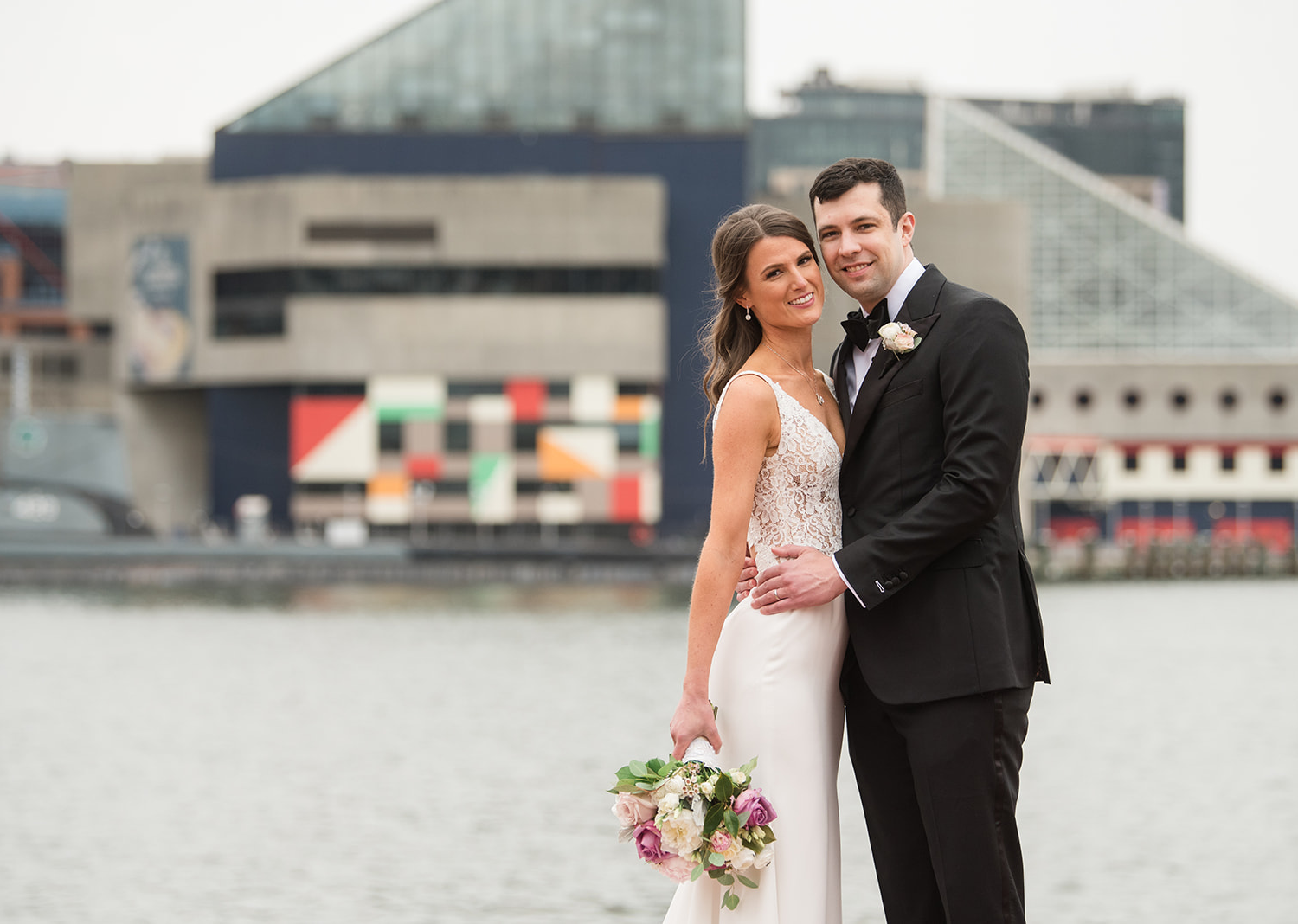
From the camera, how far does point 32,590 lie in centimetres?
6034

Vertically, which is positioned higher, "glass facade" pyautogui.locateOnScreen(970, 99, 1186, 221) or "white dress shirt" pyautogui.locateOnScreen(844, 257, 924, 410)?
"glass facade" pyautogui.locateOnScreen(970, 99, 1186, 221)

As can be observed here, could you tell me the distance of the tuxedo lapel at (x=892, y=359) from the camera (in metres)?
4.80

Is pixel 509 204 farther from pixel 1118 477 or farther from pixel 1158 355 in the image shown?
pixel 1158 355

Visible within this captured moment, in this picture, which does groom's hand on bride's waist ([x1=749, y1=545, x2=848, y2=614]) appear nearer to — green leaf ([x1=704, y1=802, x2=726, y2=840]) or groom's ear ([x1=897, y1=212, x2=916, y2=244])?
green leaf ([x1=704, y1=802, x2=726, y2=840])

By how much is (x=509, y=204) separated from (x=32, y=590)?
22.1 m

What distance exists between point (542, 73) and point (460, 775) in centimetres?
5535

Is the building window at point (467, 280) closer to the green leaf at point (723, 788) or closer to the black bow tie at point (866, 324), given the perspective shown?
the black bow tie at point (866, 324)

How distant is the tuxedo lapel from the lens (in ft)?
15.7

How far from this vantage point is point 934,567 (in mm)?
4742

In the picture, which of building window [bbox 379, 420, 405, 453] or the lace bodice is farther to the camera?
building window [bbox 379, 420, 405, 453]

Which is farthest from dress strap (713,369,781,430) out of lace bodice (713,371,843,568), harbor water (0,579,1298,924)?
harbor water (0,579,1298,924)

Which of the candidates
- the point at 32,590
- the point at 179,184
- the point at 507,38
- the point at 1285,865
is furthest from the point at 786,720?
the point at 179,184

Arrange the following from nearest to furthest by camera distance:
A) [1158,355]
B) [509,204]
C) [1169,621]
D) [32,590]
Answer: [1169,621] < [32,590] < [509,204] < [1158,355]

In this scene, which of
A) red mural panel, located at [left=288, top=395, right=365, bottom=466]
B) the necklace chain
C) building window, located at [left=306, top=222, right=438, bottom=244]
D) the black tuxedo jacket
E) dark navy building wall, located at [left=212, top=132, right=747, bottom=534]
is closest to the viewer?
the black tuxedo jacket
